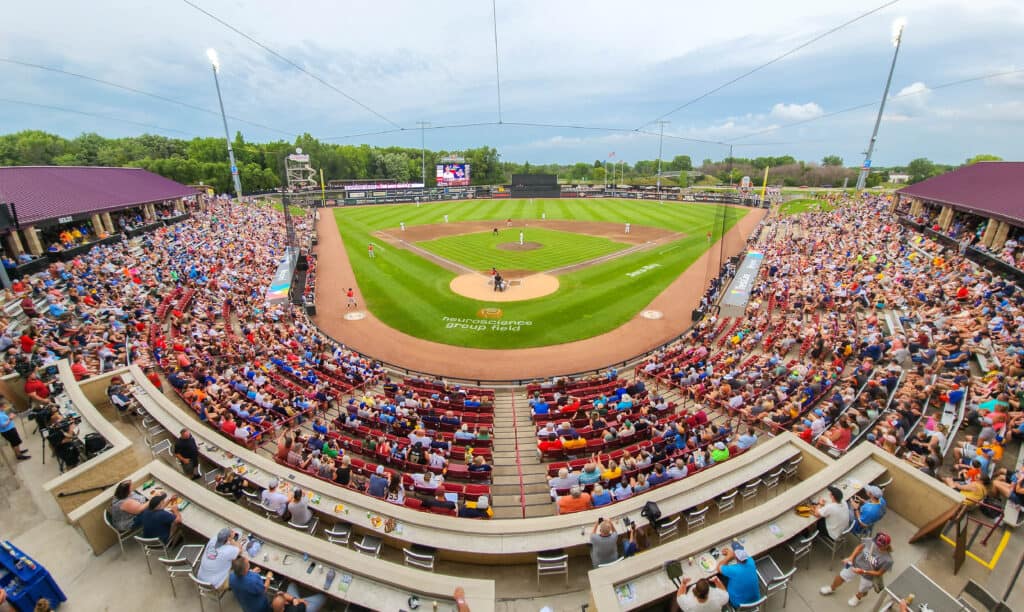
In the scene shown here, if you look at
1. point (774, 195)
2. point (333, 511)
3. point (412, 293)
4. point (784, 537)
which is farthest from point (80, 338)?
point (774, 195)

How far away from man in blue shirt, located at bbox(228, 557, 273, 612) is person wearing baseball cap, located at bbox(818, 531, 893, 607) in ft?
25.0

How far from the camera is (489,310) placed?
25609 millimetres

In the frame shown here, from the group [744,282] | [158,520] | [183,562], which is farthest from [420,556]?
[744,282]

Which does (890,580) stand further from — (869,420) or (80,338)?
(80,338)

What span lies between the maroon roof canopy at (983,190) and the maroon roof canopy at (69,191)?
4692 cm

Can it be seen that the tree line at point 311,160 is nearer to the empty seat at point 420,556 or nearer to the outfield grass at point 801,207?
the outfield grass at point 801,207

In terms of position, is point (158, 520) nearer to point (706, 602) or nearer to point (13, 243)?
point (706, 602)

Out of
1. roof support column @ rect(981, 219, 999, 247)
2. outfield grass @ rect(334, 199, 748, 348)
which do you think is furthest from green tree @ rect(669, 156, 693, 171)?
roof support column @ rect(981, 219, 999, 247)

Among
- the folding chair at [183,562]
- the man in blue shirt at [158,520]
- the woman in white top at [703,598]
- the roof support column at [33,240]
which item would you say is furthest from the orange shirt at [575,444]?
the roof support column at [33,240]

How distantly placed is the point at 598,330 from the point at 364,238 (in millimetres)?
33601

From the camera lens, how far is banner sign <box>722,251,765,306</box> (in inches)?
→ 916

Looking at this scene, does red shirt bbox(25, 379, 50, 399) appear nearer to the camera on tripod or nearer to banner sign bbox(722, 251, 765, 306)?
the camera on tripod

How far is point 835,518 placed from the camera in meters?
6.38

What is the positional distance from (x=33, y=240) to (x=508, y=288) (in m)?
25.0
